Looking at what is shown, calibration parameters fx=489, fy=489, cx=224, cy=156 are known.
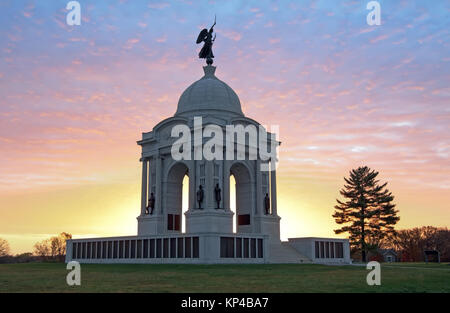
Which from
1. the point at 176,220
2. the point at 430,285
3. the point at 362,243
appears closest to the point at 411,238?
the point at 362,243

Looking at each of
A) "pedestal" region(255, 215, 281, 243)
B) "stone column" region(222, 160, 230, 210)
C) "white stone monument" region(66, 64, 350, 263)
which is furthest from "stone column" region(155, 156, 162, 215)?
"pedestal" region(255, 215, 281, 243)

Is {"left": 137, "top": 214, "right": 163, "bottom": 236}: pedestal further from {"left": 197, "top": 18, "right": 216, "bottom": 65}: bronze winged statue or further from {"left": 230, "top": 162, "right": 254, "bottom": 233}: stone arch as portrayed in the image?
{"left": 197, "top": 18, "right": 216, "bottom": 65}: bronze winged statue

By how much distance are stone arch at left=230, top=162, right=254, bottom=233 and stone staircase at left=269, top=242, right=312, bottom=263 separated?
230 inches

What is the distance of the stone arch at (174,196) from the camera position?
64394 mm

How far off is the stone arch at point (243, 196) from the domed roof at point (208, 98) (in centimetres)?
783

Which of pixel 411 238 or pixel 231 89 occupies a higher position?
pixel 231 89

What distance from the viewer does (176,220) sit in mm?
65312

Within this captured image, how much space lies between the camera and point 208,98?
6619 cm

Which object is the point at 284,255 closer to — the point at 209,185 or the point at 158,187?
the point at 209,185

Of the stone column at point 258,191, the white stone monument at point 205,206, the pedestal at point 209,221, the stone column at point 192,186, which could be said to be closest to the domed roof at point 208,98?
the white stone monument at point 205,206
